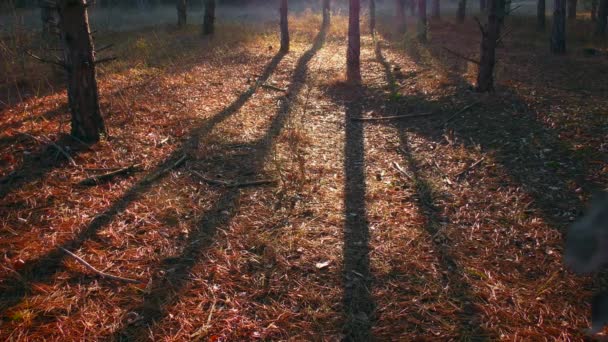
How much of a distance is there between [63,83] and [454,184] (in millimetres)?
7119

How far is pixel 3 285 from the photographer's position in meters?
2.83

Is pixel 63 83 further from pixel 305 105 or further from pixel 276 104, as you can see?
pixel 305 105

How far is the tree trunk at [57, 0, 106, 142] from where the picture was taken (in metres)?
4.59

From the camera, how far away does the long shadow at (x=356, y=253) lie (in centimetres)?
269

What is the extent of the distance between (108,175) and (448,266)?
332cm

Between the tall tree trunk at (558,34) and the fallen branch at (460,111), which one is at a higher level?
the tall tree trunk at (558,34)

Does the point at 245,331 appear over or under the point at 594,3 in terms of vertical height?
under

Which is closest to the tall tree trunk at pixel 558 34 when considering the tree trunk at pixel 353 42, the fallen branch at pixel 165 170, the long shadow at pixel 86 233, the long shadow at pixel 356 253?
the tree trunk at pixel 353 42

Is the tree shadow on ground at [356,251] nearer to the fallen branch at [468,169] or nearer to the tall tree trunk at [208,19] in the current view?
the fallen branch at [468,169]

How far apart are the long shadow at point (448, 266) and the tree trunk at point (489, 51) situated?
2520mm

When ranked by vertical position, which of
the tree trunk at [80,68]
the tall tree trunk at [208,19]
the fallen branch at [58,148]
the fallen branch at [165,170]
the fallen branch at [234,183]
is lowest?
the fallen branch at [234,183]

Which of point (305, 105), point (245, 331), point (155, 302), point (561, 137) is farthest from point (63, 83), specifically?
point (561, 137)

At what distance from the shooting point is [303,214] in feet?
12.9

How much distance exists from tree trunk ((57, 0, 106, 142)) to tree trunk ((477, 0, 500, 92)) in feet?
18.8
